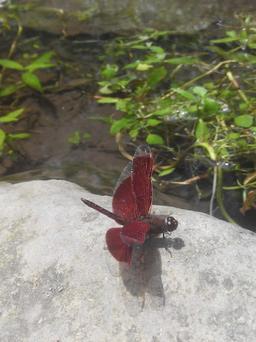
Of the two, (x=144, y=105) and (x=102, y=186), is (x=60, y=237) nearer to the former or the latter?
(x=102, y=186)

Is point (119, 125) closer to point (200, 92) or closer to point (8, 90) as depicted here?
point (200, 92)

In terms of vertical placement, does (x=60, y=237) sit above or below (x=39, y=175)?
above

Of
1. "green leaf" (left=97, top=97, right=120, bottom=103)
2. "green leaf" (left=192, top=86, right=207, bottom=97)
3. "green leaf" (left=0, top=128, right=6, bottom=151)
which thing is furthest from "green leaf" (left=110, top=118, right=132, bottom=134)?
"green leaf" (left=0, top=128, right=6, bottom=151)

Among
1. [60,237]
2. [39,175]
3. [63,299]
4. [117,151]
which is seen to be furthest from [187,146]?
[63,299]

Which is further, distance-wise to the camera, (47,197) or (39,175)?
(39,175)

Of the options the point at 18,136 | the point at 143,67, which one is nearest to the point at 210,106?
the point at 143,67
